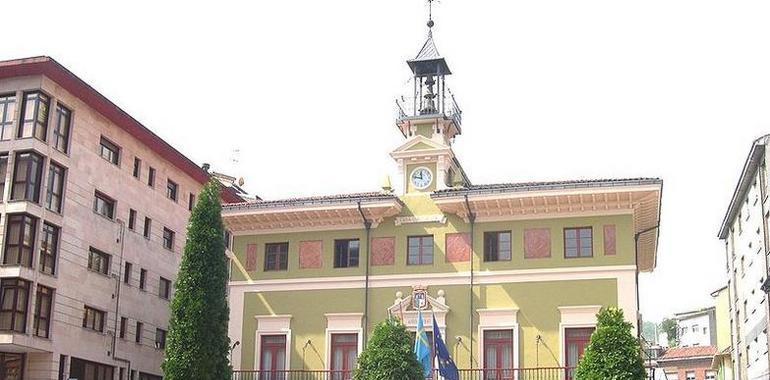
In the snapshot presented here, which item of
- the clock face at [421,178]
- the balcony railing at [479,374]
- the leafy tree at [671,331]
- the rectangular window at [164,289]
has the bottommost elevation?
the balcony railing at [479,374]

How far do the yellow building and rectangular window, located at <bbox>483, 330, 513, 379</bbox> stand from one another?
0.04m

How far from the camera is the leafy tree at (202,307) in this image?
109 feet

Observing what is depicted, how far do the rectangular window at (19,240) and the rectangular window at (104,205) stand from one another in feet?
14.4

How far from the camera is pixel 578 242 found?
111 ft

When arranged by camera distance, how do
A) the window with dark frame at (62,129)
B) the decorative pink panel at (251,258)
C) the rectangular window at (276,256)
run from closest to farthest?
the window with dark frame at (62,129) → the rectangular window at (276,256) → the decorative pink panel at (251,258)

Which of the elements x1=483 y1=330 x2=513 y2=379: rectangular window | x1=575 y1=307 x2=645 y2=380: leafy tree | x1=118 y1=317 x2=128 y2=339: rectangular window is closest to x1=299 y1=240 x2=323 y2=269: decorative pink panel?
x1=483 y1=330 x2=513 y2=379: rectangular window

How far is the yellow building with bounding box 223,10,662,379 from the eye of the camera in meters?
33.2

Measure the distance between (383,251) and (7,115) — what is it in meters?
14.9

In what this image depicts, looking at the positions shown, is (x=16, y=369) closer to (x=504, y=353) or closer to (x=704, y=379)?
(x=504, y=353)

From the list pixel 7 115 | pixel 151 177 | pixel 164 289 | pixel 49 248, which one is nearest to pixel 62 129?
pixel 7 115

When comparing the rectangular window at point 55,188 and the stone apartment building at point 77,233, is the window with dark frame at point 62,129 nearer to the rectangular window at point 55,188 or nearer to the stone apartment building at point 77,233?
the stone apartment building at point 77,233

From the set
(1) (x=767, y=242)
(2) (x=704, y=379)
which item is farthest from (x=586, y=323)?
(2) (x=704, y=379)

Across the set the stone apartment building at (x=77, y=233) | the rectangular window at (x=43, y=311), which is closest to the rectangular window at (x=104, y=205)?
the stone apartment building at (x=77, y=233)

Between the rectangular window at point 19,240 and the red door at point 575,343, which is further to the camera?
the rectangular window at point 19,240
